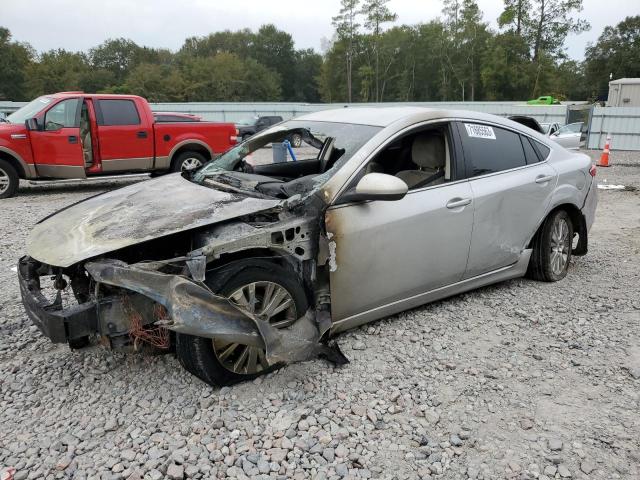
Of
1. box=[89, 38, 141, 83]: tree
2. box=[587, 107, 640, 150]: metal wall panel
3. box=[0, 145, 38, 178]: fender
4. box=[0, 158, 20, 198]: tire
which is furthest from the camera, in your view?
box=[89, 38, 141, 83]: tree

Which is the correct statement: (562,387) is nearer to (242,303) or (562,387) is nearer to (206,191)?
(242,303)

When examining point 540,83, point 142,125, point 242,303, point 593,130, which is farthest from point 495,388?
point 540,83

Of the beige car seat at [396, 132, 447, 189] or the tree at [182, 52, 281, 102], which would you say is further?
the tree at [182, 52, 281, 102]

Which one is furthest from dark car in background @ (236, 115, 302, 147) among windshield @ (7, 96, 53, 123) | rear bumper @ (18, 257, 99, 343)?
rear bumper @ (18, 257, 99, 343)

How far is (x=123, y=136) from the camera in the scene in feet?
33.0

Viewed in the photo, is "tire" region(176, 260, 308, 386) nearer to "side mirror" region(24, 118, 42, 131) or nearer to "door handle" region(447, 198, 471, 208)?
"door handle" region(447, 198, 471, 208)

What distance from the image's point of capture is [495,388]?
3104 mm

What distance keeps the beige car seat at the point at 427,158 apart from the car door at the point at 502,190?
183 mm

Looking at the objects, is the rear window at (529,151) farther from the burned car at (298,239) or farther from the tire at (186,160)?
the tire at (186,160)

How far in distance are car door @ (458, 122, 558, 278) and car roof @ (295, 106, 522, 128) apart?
0.37ft

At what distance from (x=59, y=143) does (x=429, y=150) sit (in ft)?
25.3

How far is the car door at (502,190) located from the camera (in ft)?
13.0

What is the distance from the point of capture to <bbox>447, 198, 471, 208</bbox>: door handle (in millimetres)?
3717

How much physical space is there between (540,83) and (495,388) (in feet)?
173
